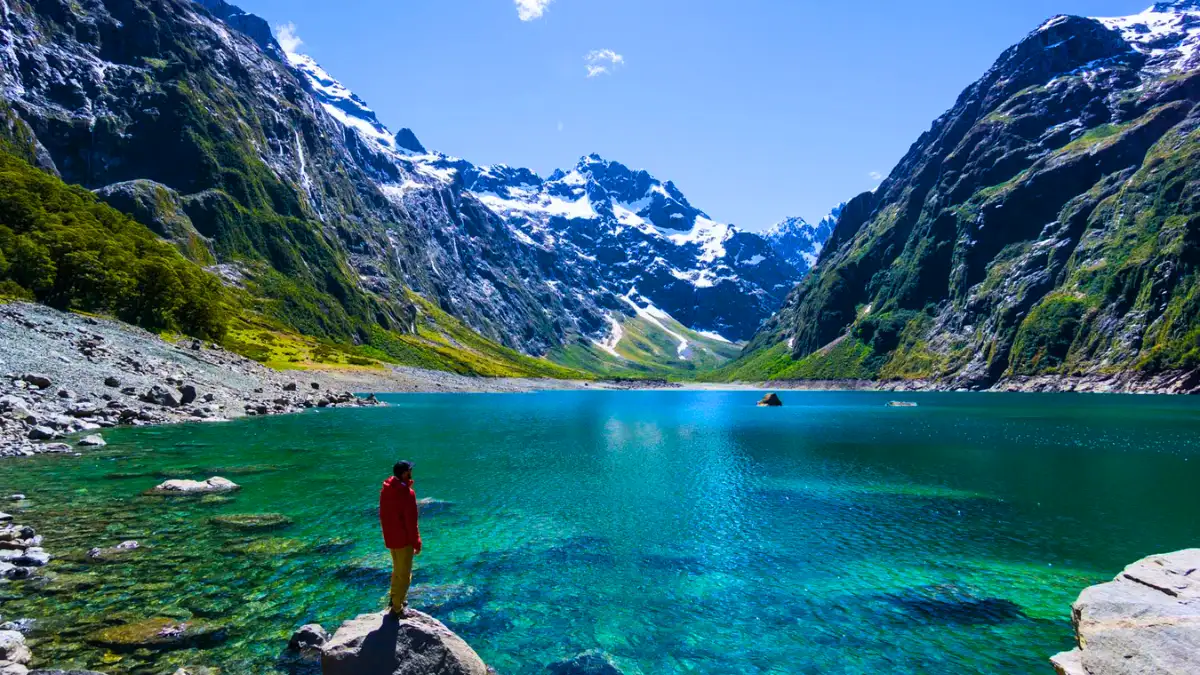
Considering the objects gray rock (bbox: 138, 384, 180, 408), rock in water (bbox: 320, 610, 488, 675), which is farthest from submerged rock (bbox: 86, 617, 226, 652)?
gray rock (bbox: 138, 384, 180, 408)

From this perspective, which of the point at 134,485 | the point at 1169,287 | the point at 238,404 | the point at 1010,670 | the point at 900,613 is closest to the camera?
the point at 1010,670

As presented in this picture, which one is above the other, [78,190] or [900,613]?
[78,190]

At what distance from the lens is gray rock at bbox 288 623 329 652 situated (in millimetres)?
17703

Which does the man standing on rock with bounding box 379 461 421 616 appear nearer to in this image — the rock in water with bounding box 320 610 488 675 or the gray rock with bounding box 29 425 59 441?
the rock in water with bounding box 320 610 488 675

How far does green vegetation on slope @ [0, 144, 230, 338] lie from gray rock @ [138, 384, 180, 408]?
2893 cm

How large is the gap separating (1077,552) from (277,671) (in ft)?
121

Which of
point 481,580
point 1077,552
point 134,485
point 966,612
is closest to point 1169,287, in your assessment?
point 1077,552

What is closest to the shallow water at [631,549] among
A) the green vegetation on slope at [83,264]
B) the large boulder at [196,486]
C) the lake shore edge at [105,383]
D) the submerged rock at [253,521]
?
the submerged rock at [253,521]

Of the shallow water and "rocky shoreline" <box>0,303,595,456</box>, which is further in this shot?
"rocky shoreline" <box>0,303,595,456</box>

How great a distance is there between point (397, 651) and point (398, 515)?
3.40m

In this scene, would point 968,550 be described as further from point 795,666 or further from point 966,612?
point 795,666

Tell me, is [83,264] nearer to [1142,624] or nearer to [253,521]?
[253,521]

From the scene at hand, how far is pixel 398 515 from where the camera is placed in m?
16.5

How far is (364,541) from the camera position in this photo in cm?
2955
